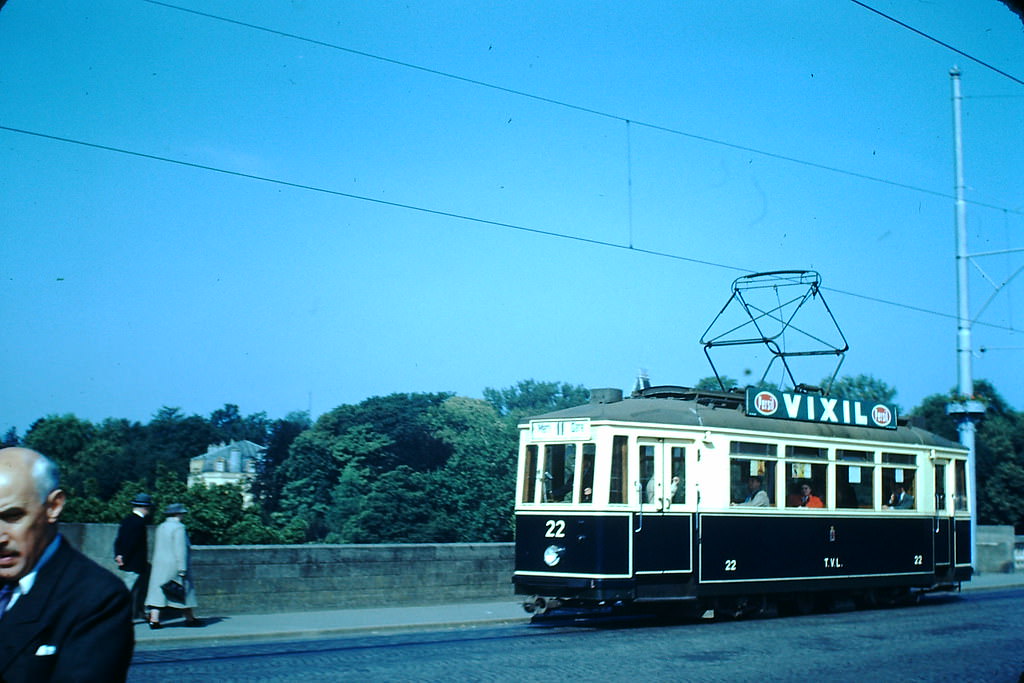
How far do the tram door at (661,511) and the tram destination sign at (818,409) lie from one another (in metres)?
1.97

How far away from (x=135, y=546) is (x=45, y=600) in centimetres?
Result: 1175

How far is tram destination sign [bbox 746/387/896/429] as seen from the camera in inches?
715

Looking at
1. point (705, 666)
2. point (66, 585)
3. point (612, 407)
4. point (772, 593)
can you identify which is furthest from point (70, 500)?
point (66, 585)

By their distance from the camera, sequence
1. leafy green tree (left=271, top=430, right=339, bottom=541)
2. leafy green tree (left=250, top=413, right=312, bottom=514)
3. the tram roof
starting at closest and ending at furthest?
the tram roof
leafy green tree (left=271, top=430, right=339, bottom=541)
leafy green tree (left=250, top=413, right=312, bottom=514)

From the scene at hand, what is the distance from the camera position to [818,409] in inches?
760

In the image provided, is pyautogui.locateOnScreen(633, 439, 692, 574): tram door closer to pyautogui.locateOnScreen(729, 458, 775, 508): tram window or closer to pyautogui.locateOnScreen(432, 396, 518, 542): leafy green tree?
pyautogui.locateOnScreen(729, 458, 775, 508): tram window

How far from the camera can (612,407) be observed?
54.5ft

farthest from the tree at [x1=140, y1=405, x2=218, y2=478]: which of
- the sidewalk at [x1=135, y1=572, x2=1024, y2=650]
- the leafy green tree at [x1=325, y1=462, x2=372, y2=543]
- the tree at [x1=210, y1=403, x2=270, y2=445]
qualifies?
the sidewalk at [x1=135, y1=572, x2=1024, y2=650]

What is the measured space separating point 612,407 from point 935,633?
5283 millimetres

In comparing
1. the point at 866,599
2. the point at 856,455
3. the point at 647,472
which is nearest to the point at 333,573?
the point at 647,472

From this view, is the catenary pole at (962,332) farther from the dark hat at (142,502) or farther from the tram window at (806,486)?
the dark hat at (142,502)

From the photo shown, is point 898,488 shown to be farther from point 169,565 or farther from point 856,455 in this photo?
point 169,565

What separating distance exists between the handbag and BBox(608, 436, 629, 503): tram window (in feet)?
18.9

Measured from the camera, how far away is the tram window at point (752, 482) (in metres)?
17.3
